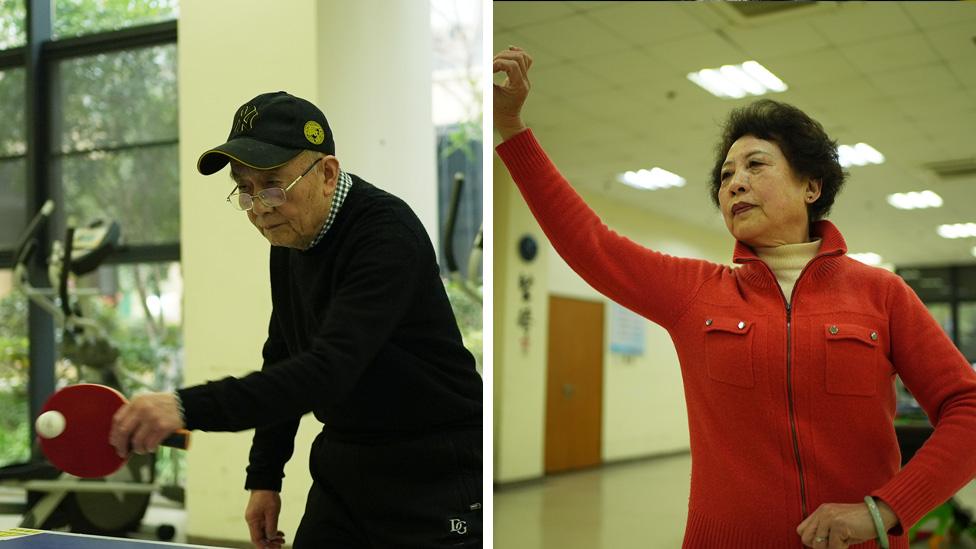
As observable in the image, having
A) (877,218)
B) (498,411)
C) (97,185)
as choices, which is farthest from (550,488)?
(97,185)

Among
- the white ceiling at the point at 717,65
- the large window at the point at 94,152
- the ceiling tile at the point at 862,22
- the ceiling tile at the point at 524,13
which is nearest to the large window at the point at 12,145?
the large window at the point at 94,152

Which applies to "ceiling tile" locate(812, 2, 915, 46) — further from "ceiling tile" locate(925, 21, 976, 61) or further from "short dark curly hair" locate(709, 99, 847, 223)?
"short dark curly hair" locate(709, 99, 847, 223)

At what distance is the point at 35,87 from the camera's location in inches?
90.7

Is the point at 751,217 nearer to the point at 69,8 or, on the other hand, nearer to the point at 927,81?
the point at 69,8

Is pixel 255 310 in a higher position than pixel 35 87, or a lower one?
lower

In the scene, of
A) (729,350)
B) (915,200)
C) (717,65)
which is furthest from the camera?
(915,200)

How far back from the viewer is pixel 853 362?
103 centimetres

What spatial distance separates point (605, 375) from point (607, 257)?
8451mm

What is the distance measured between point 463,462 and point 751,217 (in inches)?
27.7

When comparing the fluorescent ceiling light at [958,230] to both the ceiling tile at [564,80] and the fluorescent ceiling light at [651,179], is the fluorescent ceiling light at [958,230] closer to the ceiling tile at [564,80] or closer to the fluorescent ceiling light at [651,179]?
the fluorescent ceiling light at [651,179]

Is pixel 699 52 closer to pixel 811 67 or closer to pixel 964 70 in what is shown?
pixel 811 67

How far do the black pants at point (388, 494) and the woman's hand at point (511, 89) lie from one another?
1.91ft

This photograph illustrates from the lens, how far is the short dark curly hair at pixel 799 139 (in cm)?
113

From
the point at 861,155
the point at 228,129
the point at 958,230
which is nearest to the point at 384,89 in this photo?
the point at 228,129
